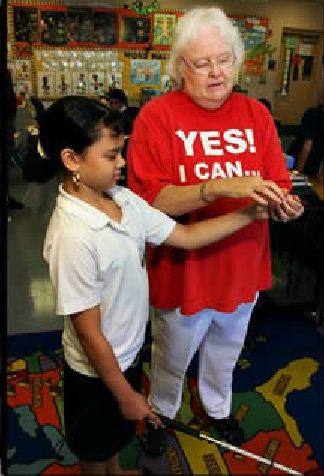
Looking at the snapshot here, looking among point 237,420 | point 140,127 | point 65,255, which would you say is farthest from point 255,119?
point 237,420

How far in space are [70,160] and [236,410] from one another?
872 mm

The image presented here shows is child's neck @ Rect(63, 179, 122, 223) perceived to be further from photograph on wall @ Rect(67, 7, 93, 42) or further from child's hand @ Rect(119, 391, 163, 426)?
photograph on wall @ Rect(67, 7, 93, 42)

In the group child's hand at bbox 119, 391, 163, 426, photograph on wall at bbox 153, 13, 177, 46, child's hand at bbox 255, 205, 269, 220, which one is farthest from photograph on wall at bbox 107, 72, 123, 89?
child's hand at bbox 119, 391, 163, 426

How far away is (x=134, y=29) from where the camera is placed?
3.64ft

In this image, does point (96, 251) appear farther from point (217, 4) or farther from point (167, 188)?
point (217, 4)

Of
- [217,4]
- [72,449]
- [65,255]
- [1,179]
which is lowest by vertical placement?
[72,449]

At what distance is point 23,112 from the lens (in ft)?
4.06

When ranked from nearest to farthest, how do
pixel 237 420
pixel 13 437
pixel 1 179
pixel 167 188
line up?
1. pixel 1 179
2. pixel 167 188
3. pixel 13 437
4. pixel 237 420

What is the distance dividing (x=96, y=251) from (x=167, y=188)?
216 mm

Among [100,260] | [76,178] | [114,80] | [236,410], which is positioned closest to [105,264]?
[100,260]

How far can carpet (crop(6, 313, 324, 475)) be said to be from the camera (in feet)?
3.47

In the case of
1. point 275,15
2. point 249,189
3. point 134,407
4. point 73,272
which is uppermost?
point 275,15

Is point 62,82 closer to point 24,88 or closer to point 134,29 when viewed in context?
point 24,88

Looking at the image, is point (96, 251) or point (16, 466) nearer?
point (96, 251)
